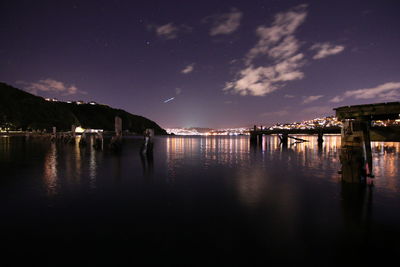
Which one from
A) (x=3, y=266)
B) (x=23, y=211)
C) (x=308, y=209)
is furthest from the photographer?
(x=308, y=209)

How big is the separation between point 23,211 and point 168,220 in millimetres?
5878

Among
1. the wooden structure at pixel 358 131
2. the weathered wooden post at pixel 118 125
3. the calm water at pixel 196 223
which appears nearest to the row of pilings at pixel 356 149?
the wooden structure at pixel 358 131

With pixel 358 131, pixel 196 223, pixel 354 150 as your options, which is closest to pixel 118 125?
pixel 196 223

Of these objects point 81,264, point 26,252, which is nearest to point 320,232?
point 81,264

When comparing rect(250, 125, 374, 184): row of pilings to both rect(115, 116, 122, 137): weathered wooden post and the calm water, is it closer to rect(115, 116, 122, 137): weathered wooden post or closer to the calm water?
the calm water

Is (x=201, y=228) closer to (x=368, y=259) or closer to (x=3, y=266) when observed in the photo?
(x=368, y=259)

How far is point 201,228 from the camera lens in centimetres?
719

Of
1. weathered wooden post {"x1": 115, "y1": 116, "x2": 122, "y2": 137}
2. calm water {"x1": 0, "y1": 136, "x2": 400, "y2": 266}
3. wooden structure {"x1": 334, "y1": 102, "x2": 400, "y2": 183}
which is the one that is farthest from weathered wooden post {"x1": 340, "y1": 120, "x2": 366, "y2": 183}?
weathered wooden post {"x1": 115, "y1": 116, "x2": 122, "y2": 137}

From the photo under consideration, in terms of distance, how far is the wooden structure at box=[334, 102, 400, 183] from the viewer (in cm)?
1064

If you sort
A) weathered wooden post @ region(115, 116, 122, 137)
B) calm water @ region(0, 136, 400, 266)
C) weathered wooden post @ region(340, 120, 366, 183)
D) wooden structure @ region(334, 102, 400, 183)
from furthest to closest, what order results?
weathered wooden post @ region(115, 116, 122, 137)
weathered wooden post @ region(340, 120, 366, 183)
wooden structure @ region(334, 102, 400, 183)
calm water @ region(0, 136, 400, 266)

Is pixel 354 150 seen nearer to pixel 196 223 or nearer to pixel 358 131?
pixel 358 131

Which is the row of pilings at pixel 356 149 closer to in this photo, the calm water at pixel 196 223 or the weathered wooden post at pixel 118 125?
the calm water at pixel 196 223

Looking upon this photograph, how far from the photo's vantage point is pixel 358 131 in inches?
425

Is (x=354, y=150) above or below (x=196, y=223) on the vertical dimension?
above
